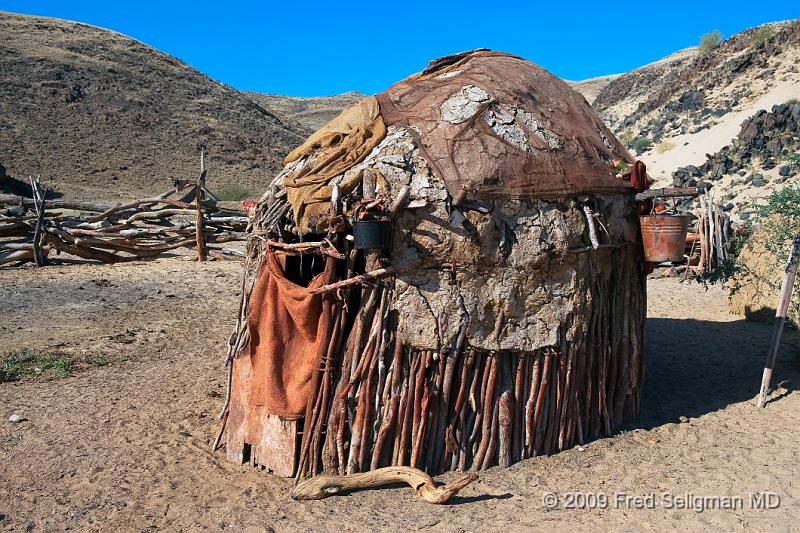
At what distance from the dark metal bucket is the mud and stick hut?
0.04ft

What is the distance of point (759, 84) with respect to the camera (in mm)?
→ 25797

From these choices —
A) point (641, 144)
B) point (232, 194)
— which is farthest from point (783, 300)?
point (641, 144)

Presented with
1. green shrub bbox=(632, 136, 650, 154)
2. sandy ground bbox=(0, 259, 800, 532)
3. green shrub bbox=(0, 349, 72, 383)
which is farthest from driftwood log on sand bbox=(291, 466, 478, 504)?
green shrub bbox=(632, 136, 650, 154)

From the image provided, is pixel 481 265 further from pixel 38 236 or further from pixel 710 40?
pixel 710 40

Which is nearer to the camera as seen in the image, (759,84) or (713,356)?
(713,356)

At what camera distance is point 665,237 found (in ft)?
16.3

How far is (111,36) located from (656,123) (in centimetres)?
2842

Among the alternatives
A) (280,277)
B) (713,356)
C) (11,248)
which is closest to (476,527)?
(280,277)

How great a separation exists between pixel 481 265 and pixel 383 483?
60.2 inches

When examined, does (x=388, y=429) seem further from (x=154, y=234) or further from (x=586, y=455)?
(x=154, y=234)

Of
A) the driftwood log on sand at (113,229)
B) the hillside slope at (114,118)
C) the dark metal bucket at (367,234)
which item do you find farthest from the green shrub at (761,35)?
the dark metal bucket at (367,234)

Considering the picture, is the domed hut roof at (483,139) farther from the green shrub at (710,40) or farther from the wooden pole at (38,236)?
the green shrub at (710,40)

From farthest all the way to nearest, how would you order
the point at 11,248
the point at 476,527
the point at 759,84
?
1. the point at 759,84
2. the point at 11,248
3. the point at 476,527

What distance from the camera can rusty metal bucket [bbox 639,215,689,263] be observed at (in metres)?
4.96
